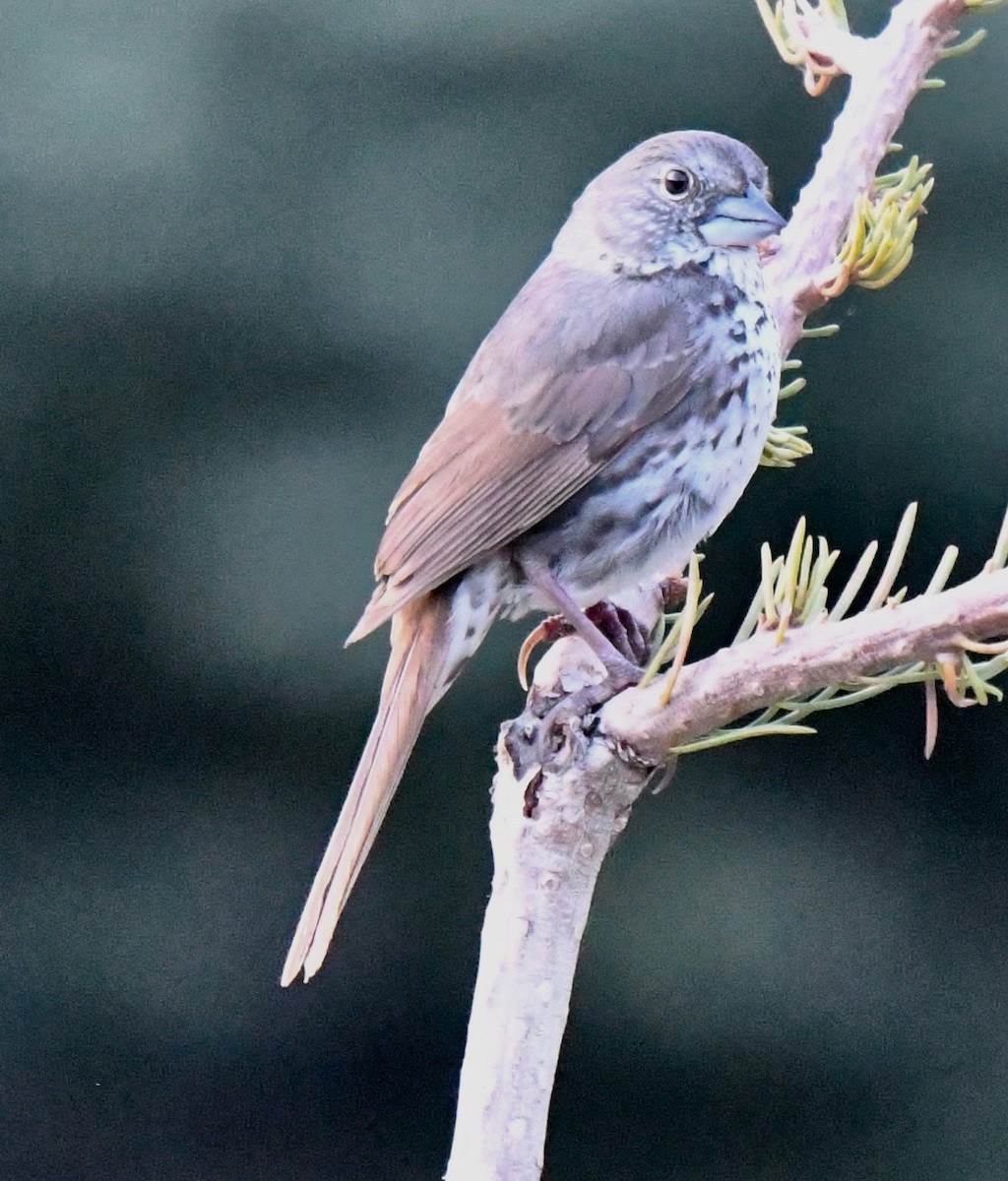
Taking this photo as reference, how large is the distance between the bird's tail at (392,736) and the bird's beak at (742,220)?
11.8 inches

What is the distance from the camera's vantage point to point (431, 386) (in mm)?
1471

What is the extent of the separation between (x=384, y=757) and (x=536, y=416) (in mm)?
270

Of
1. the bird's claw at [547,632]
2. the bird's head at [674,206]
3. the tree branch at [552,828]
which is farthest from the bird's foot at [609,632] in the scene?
the bird's head at [674,206]

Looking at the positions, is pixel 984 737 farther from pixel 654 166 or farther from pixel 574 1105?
pixel 654 166

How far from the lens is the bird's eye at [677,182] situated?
41.8 inches

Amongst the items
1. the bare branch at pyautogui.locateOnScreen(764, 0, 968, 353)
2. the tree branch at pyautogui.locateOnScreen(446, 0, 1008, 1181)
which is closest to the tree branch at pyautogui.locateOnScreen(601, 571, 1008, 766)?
the tree branch at pyautogui.locateOnScreen(446, 0, 1008, 1181)

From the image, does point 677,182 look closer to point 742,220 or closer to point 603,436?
point 742,220

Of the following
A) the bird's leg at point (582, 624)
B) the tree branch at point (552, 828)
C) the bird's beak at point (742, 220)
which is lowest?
the tree branch at point (552, 828)

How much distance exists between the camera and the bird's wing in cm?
99

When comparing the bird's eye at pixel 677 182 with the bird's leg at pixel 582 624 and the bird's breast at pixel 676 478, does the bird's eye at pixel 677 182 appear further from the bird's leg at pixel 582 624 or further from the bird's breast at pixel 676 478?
the bird's leg at pixel 582 624

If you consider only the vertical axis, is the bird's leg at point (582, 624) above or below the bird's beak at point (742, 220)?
below

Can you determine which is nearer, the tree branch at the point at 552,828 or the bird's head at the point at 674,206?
the tree branch at the point at 552,828

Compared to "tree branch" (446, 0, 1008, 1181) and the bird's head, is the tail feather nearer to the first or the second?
"tree branch" (446, 0, 1008, 1181)

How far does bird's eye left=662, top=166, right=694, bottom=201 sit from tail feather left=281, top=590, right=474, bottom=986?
328mm
